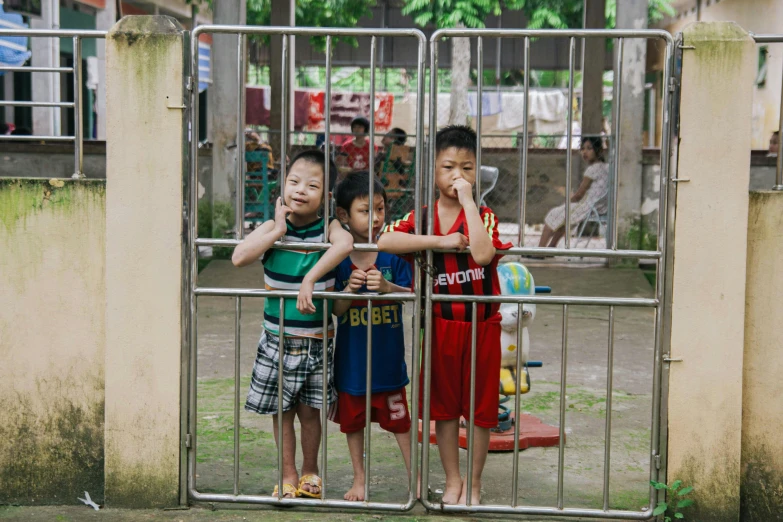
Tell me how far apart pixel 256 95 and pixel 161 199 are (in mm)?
16065

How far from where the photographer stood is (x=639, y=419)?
5770 mm

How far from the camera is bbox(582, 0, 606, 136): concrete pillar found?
1279cm

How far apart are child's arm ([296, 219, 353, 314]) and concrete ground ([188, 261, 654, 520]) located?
36.3 inches

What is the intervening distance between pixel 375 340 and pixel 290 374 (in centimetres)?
39

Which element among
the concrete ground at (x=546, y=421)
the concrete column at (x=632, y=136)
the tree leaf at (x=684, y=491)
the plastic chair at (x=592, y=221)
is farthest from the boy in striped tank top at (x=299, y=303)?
the concrete column at (x=632, y=136)

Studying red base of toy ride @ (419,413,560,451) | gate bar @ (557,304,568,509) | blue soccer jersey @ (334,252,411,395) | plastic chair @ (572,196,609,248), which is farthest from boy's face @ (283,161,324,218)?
plastic chair @ (572,196,609,248)

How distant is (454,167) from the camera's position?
3.97 m

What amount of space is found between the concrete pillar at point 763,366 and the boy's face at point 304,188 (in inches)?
70.1

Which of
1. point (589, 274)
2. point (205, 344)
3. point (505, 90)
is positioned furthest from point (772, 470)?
point (505, 90)

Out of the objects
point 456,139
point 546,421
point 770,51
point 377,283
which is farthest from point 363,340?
point 770,51

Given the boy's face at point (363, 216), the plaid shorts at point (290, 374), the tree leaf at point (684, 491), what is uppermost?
the boy's face at point (363, 216)

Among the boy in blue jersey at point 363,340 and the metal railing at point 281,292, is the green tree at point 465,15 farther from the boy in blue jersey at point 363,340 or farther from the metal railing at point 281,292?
the metal railing at point 281,292

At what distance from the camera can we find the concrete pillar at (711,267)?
3.79 m

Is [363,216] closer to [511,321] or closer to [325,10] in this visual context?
[511,321]
